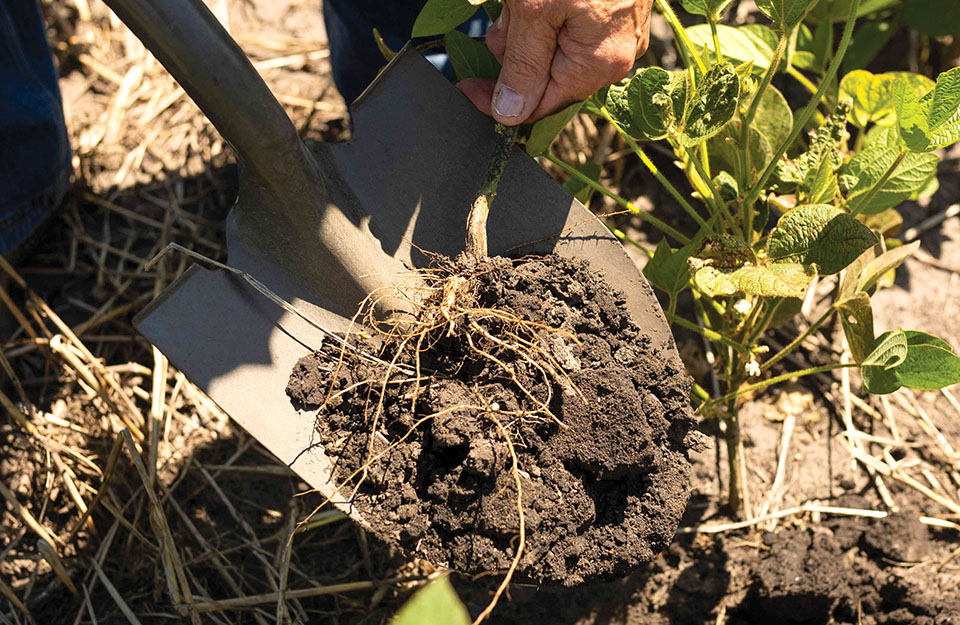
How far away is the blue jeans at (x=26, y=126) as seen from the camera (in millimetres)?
1323

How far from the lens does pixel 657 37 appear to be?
1.80 m

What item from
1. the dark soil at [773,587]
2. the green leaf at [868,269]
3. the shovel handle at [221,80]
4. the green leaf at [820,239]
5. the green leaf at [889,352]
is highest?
the shovel handle at [221,80]

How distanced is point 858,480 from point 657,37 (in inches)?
44.0

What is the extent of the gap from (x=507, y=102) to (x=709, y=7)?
0.97ft

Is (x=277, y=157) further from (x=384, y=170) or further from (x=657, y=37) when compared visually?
(x=657, y=37)

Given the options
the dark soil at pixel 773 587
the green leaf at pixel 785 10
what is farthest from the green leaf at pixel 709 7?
the dark soil at pixel 773 587

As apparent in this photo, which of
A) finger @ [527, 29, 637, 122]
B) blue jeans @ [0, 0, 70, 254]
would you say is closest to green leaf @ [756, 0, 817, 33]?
finger @ [527, 29, 637, 122]

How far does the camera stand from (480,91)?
1119 mm

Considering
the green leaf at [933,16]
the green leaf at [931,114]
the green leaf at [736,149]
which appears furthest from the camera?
the green leaf at [933,16]

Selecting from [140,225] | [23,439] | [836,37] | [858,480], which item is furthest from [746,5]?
[23,439]

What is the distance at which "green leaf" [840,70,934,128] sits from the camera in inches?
45.3

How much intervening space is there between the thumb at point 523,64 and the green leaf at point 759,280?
322 millimetres

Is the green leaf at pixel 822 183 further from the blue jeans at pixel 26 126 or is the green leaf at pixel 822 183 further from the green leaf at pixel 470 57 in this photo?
the blue jeans at pixel 26 126

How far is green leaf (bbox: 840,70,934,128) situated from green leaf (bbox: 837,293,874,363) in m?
0.37
